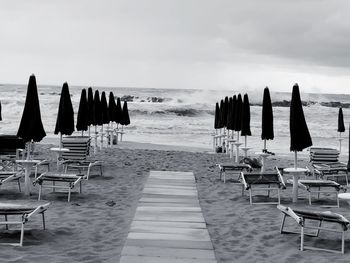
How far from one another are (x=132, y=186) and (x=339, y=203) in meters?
4.16

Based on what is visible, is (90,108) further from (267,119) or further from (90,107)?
(267,119)

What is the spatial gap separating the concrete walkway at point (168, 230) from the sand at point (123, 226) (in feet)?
0.54

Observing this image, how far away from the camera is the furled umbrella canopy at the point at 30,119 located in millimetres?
9500

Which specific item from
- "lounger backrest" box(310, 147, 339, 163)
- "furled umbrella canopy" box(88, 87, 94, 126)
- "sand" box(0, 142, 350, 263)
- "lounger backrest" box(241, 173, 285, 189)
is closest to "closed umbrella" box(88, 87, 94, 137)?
"furled umbrella canopy" box(88, 87, 94, 126)

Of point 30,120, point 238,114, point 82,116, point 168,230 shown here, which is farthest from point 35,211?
point 238,114

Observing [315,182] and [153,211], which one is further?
[315,182]

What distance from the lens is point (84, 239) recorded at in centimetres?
663

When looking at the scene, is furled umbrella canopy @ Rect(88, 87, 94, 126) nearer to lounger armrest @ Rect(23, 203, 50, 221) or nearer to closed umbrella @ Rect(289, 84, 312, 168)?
closed umbrella @ Rect(289, 84, 312, 168)

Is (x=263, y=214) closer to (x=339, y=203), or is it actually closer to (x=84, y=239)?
(x=339, y=203)

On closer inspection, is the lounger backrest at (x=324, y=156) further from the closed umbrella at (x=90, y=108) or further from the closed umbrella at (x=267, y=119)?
the closed umbrella at (x=90, y=108)

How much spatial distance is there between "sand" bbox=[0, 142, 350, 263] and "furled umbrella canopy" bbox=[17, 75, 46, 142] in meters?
1.09

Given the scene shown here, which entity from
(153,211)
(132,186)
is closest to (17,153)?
(132,186)

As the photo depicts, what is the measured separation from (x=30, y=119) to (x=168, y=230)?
396cm

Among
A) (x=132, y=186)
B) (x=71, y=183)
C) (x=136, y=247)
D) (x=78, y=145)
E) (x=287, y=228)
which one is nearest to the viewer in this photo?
(x=136, y=247)
